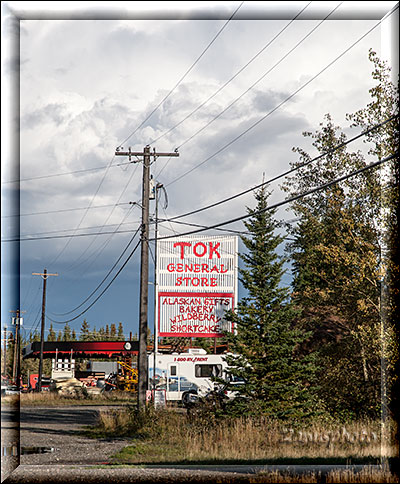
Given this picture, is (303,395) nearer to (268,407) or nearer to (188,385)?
(268,407)

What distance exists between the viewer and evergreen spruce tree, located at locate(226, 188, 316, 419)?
2016 cm

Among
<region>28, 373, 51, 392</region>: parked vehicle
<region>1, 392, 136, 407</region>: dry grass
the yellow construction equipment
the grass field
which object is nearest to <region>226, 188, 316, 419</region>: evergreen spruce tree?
the grass field

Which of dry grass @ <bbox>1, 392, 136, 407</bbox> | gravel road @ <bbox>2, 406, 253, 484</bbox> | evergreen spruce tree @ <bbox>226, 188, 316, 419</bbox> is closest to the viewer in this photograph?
gravel road @ <bbox>2, 406, 253, 484</bbox>

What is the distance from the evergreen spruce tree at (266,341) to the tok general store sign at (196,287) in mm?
11292

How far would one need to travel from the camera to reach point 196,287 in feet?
109

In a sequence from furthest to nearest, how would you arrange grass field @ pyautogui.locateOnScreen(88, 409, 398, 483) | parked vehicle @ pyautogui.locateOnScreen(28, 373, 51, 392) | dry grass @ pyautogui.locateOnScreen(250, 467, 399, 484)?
parked vehicle @ pyautogui.locateOnScreen(28, 373, 51, 392)
grass field @ pyautogui.locateOnScreen(88, 409, 398, 483)
dry grass @ pyautogui.locateOnScreen(250, 467, 399, 484)

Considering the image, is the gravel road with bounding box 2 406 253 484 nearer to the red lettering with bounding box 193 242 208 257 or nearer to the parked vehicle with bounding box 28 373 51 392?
the red lettering with bounding box 193 242 208 257

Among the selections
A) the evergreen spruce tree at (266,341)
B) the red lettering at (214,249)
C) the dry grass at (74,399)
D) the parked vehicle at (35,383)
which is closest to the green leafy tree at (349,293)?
the evergreen spruce tree at (266,341)

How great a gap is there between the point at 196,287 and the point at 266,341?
12.8 metres

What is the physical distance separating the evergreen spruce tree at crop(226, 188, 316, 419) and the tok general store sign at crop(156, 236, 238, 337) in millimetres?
11292

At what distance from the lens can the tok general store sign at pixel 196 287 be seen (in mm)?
32875

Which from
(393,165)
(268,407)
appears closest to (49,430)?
(268,407)

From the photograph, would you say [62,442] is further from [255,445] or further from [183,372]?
[183,372]

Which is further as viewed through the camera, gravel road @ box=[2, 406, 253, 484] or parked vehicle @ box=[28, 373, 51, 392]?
parked vehicle @ box=[28, 373, 51, 392]
